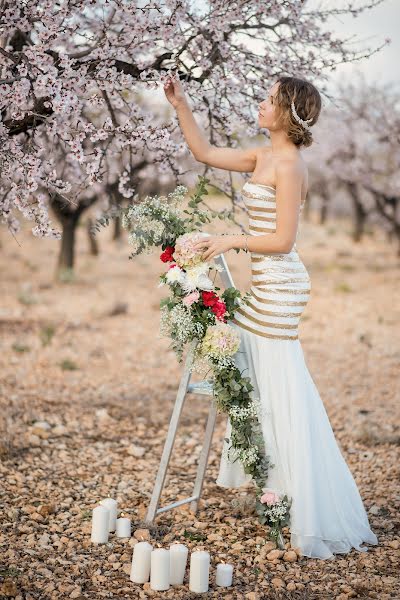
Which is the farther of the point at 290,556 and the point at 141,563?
the point at 290,556

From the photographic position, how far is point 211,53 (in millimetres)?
4492

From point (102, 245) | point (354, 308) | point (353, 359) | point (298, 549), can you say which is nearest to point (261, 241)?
point (298, 549)

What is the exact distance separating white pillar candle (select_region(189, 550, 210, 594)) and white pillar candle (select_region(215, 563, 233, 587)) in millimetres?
92

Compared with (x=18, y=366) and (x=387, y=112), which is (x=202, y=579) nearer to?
(x=18, y=366)

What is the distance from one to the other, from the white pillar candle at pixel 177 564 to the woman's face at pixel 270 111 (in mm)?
2010

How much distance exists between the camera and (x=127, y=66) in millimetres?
4270

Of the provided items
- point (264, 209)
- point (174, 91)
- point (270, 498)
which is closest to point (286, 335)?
point (264, 209)

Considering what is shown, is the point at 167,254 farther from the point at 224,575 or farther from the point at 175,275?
the point at 224,575

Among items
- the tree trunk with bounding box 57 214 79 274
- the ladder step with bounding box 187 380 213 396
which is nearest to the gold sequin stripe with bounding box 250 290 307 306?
the ladder step with bounding box 187 380 213 396

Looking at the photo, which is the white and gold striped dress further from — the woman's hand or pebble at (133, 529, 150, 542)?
pebble at (133, 529, 150, 542)

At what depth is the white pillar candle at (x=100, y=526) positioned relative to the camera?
12.3 ft

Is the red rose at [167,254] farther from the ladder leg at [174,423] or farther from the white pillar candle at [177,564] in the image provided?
the white pillar candle at [177,564]

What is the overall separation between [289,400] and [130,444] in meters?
2.16

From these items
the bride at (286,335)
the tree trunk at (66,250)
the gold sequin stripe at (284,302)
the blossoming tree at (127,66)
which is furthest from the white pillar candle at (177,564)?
the tree trunk at (66,250)
